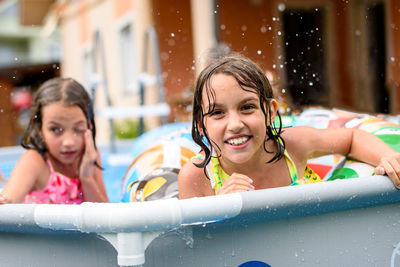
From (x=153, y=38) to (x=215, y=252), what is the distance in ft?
12.4

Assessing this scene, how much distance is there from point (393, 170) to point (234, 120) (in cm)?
46

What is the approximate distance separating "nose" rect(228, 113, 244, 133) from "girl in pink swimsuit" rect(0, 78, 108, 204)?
909mm

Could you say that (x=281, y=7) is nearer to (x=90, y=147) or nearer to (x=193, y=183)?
(x=90, y=147)

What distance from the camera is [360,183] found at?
1303mm

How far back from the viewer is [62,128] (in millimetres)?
2207

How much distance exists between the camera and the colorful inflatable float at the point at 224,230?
3.55ft

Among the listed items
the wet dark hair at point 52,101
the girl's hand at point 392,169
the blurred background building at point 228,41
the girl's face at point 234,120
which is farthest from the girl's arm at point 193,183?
the blurred background building at point 228,41

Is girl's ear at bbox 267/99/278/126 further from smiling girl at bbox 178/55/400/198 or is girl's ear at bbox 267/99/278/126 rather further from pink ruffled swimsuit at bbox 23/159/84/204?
pink ruffled swimsuit at bbox 23/159/84/204

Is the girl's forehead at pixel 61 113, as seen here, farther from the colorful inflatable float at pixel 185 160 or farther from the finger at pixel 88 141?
the colorful inflatable float at pixel 185 160

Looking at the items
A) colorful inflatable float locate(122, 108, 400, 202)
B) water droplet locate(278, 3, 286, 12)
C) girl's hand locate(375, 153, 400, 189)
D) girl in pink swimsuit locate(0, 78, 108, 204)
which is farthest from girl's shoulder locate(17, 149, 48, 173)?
water droplet locate(278, 3, 286, 12)

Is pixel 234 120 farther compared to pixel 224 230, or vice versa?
pixel 234 120

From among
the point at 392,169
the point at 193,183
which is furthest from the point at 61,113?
the point at 392,169

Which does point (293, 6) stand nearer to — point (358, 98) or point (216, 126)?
point (358, 98)

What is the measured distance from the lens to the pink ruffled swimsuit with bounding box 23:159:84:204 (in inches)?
88.7
